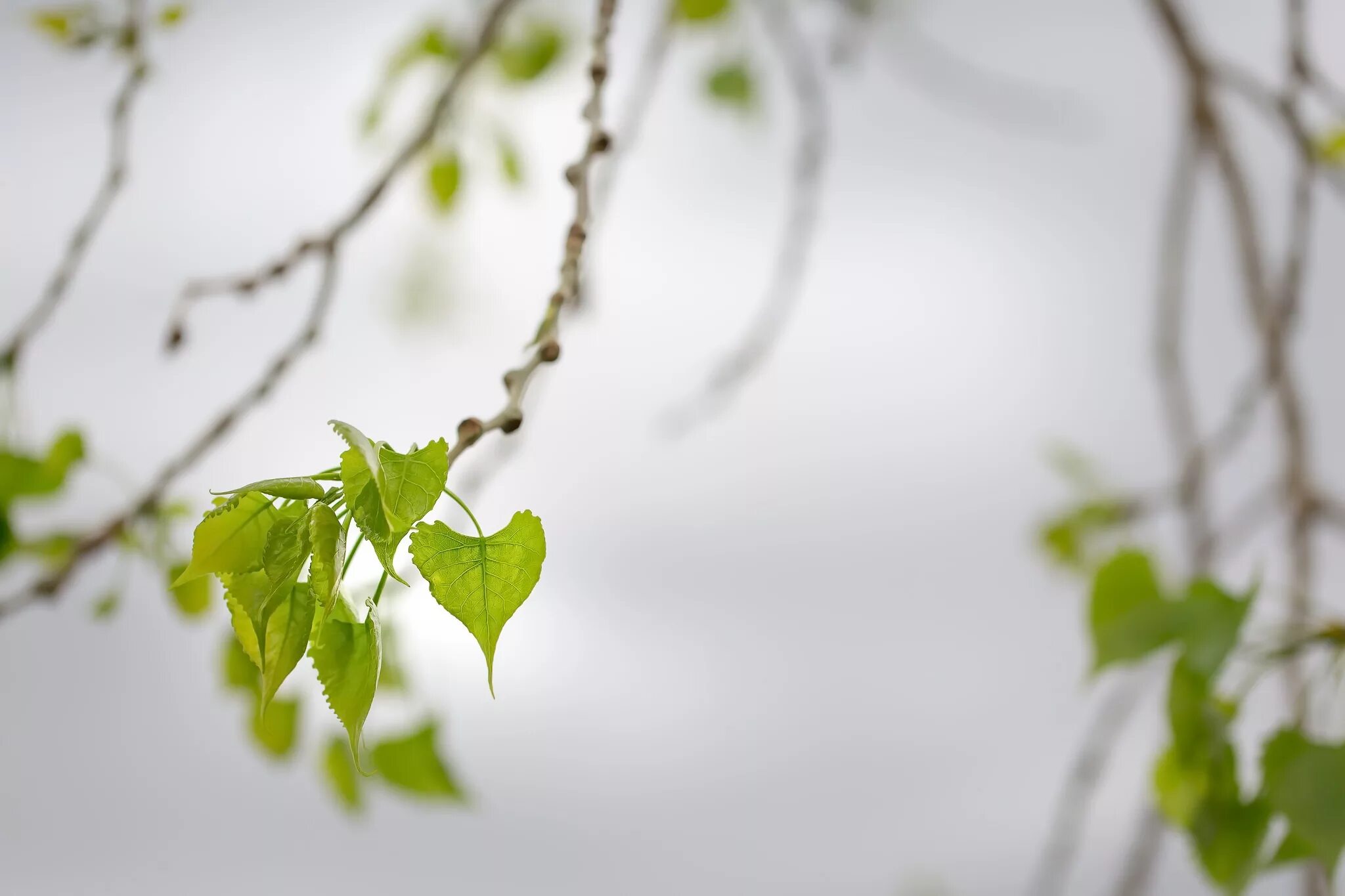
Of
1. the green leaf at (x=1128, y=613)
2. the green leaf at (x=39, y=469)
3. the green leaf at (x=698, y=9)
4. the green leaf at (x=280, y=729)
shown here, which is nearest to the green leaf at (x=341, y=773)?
the green leaf at (x=280, y=729)

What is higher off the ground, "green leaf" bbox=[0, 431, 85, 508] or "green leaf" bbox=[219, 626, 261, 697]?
"green leaf" bbox=[0, 431, 85, 508]

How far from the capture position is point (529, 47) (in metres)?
0.74

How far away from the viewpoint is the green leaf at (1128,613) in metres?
0.35

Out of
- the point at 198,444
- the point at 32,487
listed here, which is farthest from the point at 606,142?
the point at 32,487

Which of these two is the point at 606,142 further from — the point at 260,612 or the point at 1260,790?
the point at 1260,790

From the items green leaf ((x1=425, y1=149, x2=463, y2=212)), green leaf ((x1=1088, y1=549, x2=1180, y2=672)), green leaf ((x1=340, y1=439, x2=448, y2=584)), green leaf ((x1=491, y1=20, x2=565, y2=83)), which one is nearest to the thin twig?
green leaf ((x1=340, y1=439, x2=448, y2=584))

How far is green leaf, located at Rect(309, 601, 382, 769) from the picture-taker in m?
0.16

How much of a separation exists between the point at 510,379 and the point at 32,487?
30 cm

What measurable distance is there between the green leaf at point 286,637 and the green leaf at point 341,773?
1.06ft

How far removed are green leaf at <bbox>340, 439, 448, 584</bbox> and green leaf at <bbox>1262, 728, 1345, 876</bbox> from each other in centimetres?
28

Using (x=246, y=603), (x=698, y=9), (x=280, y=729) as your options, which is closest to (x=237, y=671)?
(x=280, y=729)

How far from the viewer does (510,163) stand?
657mm

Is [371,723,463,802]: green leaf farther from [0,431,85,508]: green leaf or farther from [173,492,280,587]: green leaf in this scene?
[173,492,280,587]: green leaf

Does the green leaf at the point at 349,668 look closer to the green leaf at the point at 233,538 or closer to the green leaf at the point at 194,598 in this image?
the green leaf at the point at 233,538
